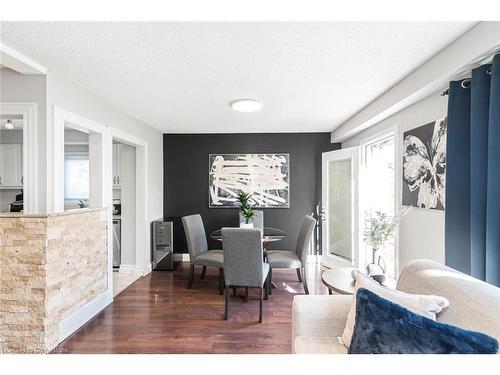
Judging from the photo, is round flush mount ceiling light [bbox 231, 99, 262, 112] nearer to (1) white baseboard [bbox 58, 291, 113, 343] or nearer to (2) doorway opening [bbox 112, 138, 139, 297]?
(2) doorway opening [bbox 112, 138, 139, 297]

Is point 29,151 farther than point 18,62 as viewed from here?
Yes

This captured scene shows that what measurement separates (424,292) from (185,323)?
6.74ft

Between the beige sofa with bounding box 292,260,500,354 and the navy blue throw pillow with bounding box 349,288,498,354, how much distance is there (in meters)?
0.22

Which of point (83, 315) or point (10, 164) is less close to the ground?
point (10, 164)

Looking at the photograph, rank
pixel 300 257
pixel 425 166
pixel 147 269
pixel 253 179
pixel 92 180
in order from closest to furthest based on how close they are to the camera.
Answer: pixel 425 166
pixel 92 180
pixel 300 257
pixel 147 269
pixel 253 179

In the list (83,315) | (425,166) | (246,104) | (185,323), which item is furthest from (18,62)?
(425,166)

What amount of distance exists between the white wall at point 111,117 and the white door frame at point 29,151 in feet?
0.45

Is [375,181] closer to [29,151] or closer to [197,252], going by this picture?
[197,252]

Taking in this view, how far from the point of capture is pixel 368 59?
1.86m

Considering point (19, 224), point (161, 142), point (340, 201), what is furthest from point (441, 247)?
point (161, 142)

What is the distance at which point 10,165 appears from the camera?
13.3ft

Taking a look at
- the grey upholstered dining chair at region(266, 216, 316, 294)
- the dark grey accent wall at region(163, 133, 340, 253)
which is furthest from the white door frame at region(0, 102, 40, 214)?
the dark grey accent wall at region(163, 133, 340, 253)

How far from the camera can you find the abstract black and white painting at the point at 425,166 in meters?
2.01
